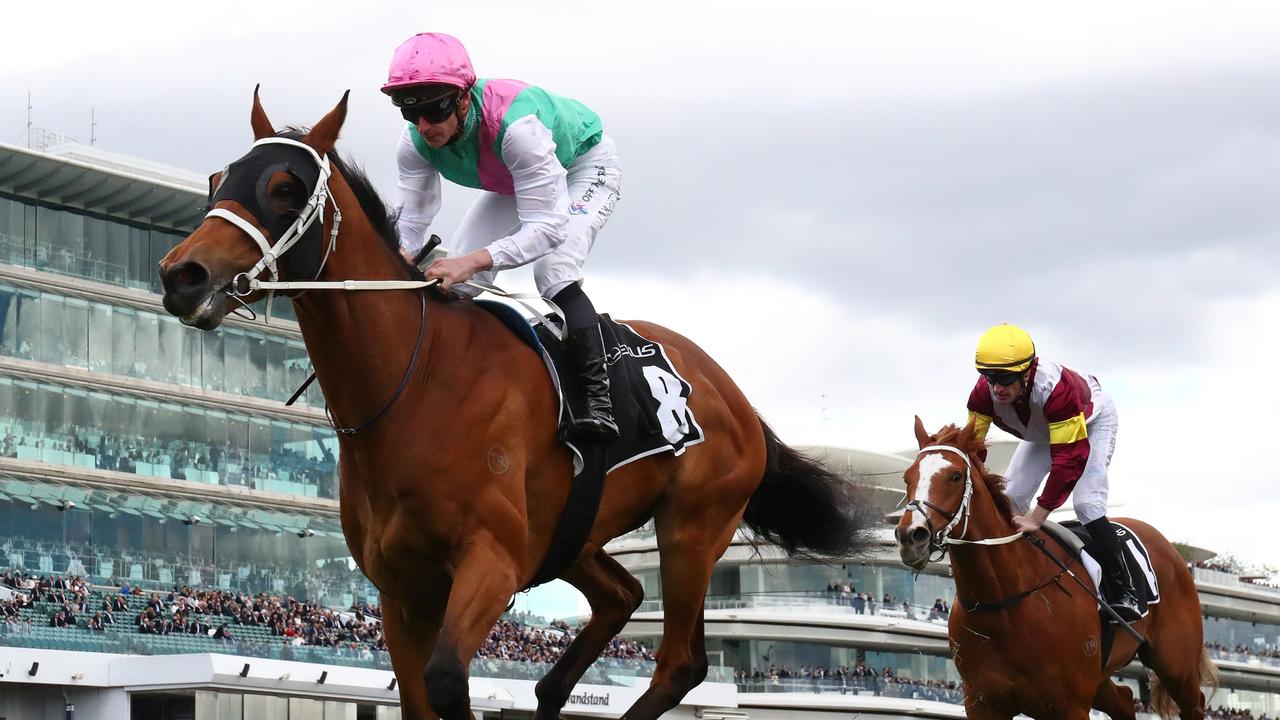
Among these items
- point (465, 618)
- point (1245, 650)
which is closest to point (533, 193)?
point (465, 618)

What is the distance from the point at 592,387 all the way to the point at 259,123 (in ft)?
5.19

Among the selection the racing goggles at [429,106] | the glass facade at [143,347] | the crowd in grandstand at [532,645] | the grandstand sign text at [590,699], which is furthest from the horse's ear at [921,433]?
the glass facade at [143,347]

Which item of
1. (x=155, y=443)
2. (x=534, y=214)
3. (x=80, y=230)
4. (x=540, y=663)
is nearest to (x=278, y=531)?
(x=155, y=443)

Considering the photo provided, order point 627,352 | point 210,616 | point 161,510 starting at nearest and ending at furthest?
1. point 627,352
2. point 210,616
3. point 161,510

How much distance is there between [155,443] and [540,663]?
13.0m

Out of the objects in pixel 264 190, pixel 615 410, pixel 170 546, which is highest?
pixel 170 546

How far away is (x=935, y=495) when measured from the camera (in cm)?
917

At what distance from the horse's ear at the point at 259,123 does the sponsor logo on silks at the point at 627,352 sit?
5.25 feet

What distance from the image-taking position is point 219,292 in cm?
535

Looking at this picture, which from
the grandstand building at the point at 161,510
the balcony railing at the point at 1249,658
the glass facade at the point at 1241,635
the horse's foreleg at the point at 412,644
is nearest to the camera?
the horse's foreleg at the point at 412,644

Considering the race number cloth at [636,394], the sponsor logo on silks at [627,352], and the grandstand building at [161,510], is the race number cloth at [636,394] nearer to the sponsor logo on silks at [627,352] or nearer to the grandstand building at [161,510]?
the sponsor logo on silks at [627,352]

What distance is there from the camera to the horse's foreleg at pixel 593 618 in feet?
22.2

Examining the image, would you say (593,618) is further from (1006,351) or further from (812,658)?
(812,658)

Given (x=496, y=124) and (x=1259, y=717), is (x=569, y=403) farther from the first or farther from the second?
(x=1259, y=717)
